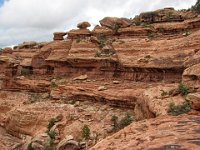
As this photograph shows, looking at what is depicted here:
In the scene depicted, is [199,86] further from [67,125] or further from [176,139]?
[67,125]

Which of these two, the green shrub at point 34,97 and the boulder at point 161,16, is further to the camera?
the green shrub at point 34,97

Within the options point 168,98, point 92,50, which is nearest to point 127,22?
point 92,50

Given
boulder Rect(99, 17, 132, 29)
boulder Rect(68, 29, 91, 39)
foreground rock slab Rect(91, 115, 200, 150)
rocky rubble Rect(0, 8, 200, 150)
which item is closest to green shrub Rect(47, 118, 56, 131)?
rocky rubble Rect(0, 8, 200, 150)

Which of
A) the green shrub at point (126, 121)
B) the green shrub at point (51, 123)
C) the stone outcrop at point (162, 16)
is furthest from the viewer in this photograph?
the stone outcrop at point (162, 16)

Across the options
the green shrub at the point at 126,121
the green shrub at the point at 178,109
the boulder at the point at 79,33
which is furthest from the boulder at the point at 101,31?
the green shrub at the point at 178,109

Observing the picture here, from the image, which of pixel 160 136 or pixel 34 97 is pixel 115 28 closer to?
pixel 34 97

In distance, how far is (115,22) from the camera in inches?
1428

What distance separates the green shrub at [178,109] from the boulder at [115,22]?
18082 mm

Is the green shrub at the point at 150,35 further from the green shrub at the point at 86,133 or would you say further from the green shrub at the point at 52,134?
the green shrub at the point at 52,134

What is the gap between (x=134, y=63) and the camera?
31.0m

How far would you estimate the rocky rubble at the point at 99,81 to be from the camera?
81.0 ft

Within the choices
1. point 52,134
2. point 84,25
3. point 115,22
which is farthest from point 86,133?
point 84,25

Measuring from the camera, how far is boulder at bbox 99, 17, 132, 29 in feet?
117

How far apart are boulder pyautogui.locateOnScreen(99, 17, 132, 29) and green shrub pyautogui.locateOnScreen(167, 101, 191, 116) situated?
59.3ft
